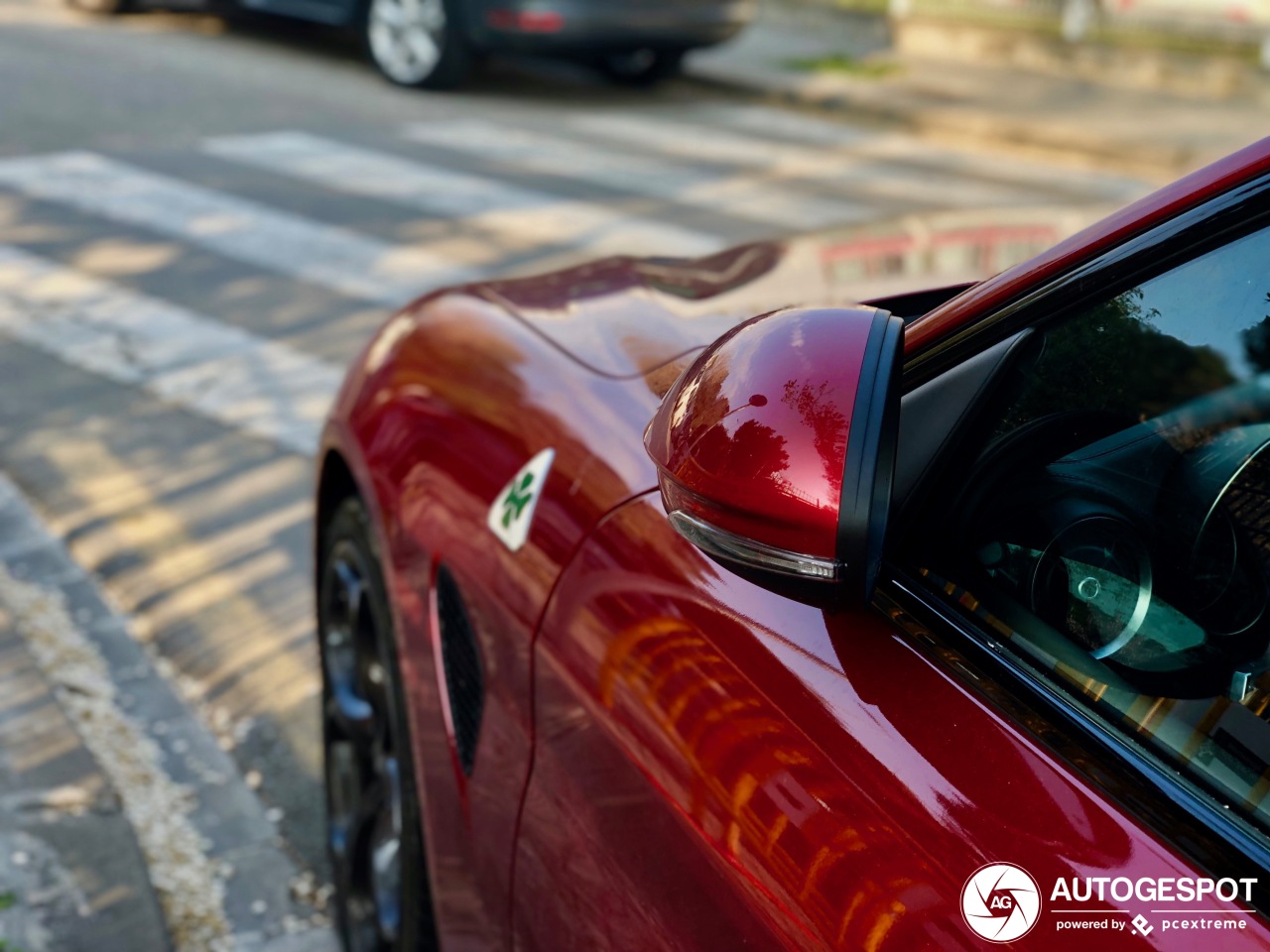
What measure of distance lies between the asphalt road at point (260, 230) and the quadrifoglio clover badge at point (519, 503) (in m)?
1.37

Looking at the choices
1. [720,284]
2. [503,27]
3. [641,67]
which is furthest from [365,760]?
[641,67]

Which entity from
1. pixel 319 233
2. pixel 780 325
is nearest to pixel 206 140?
pixel 319 233

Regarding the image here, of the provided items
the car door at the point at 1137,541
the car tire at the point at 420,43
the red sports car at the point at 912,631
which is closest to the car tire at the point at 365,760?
the red sports car at the point at 912,631

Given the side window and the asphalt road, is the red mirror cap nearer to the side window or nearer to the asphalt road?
the side window

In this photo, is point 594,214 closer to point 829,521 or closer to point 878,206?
point 878,206

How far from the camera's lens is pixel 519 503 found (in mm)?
1852

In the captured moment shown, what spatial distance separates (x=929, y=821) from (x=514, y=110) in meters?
9.93

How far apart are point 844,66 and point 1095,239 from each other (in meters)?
12.5

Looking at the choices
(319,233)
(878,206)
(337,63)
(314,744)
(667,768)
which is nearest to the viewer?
(667,768)

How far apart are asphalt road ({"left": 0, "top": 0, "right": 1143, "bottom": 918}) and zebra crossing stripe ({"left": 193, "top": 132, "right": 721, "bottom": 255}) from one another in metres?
0.03

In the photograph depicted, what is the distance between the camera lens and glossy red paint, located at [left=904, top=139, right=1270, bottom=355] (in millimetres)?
1227

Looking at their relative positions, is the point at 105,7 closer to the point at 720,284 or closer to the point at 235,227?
the point at 235,227

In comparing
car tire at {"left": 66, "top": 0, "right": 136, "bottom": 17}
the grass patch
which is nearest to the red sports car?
the grass patch

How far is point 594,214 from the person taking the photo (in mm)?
7586
